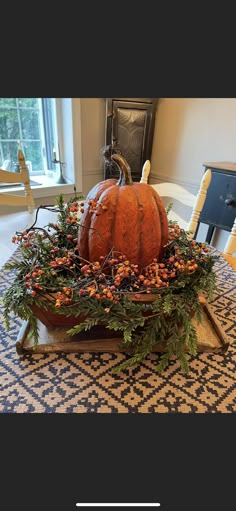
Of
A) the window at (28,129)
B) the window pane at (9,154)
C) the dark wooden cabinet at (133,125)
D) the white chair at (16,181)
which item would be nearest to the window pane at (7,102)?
the window at (28,129)

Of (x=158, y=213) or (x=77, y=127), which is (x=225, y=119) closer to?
(x=77, y=127)

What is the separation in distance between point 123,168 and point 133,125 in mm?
1744

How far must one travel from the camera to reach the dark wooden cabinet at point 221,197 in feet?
4.66

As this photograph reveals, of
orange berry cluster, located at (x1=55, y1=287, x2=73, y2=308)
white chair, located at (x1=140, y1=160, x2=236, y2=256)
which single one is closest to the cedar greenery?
orange berry cluster, located at (x1=55, y1=287, x2=73, y2=308)

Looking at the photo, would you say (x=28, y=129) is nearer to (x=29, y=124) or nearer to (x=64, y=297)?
(x=29, y=124)

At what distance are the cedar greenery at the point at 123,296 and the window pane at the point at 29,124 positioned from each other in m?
1.86

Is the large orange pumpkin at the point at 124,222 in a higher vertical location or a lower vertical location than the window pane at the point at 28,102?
lower

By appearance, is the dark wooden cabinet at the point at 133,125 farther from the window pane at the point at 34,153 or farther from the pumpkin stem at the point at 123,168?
the pumpkin stem at the point at 123,168

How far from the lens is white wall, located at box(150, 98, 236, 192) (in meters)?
1.76

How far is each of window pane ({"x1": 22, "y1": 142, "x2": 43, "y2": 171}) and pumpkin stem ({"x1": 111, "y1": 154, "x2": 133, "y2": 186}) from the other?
1.90 m

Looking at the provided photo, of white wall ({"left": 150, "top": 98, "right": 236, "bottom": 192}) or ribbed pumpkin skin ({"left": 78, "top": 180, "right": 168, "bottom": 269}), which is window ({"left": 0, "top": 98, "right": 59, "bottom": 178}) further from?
ribbed pumpkin skin ({"left": 78, "top": 180, "right": 168, "bottom": 269})

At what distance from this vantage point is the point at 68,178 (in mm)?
2289

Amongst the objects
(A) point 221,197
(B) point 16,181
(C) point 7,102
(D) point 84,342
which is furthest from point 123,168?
(C) point 7,102

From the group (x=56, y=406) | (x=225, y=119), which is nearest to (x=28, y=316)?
(x=56, y=406)
